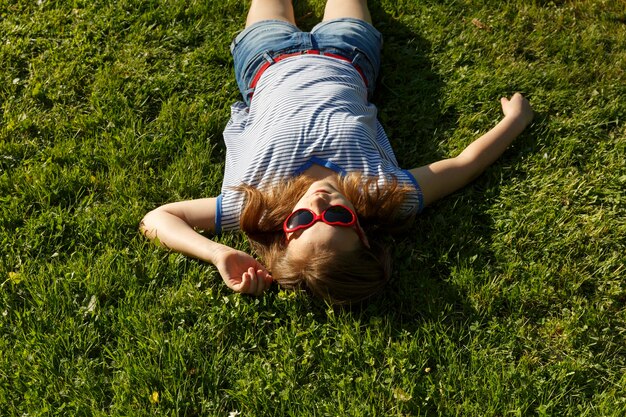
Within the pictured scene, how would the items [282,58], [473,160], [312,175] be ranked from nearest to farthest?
[312,175] → [473,160] → [282,58]

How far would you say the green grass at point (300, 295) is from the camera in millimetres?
3463

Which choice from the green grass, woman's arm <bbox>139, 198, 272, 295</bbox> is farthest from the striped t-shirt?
the green grass

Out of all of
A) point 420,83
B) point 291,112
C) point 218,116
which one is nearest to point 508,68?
point 420,83

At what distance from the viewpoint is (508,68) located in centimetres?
534

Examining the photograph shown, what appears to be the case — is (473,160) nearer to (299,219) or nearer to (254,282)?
(299,219)

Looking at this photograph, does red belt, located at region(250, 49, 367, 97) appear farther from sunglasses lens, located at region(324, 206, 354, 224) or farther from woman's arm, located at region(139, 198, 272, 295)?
sunglasses lens, located at region(324, 206, 354, 224)

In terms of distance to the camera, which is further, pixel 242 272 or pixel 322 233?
pixel 242 272

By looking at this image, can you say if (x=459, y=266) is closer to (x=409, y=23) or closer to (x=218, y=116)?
(x=218, y=116)

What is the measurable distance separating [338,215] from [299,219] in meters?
0.23

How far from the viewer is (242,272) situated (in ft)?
12.9

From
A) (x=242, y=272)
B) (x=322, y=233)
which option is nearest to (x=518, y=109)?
(x=322, y=233)

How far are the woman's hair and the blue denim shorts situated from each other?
4.29 ft

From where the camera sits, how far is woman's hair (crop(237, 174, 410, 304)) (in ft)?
12.1

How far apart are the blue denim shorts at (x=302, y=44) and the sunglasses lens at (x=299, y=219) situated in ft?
5.06
